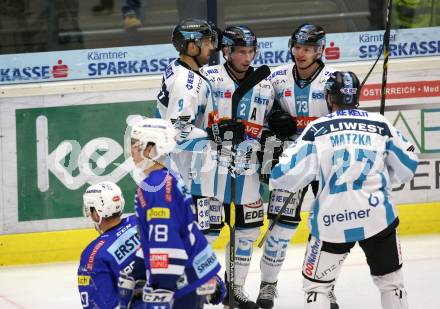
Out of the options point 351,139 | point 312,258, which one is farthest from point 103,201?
point 351,139

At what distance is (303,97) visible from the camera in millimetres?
5598

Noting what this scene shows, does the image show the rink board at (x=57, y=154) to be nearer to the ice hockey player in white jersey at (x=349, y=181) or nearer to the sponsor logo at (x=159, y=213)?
the ice hockey player in white jersey at (x=349, y=181)

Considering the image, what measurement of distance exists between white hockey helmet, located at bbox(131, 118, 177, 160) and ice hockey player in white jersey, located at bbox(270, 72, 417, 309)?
0.79 metres

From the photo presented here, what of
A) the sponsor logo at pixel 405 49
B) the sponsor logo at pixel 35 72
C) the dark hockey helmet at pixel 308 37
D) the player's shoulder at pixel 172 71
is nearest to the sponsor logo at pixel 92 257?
the player's shoulder at pixel 172 71

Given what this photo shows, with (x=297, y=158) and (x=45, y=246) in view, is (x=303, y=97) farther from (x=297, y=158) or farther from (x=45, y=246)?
(x=45, y=246)

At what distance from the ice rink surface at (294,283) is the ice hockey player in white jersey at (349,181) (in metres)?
1.21

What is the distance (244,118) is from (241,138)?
15cm

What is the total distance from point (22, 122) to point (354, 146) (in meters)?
2.93

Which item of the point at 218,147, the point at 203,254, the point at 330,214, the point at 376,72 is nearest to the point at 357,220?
the point at 330,214

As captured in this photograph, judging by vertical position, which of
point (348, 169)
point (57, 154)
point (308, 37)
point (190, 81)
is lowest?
point (57, 154)

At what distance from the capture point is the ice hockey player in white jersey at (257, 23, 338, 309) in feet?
18.3

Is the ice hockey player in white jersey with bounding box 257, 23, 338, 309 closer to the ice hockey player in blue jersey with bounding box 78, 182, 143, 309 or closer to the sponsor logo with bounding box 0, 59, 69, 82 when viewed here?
the ice hockey player in blue jersey with bounding box 78, 182, 143, 309

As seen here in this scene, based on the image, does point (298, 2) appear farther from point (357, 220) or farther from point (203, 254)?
point (203, 254)

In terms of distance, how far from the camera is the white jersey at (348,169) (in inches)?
172
